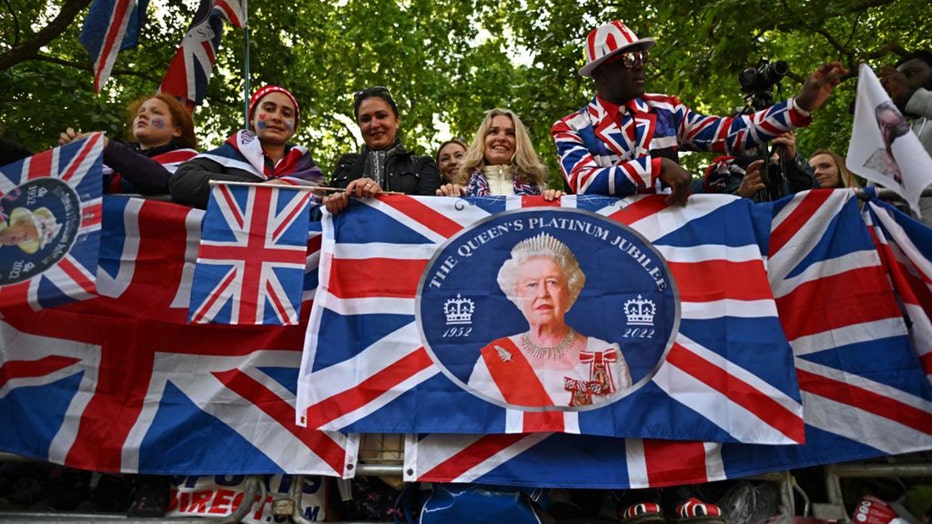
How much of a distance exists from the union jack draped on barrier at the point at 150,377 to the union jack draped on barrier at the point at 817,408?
67 centimetres

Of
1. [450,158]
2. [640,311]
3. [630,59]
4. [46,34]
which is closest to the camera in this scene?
[640,311]

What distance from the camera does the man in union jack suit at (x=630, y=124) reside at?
4320 millimetres

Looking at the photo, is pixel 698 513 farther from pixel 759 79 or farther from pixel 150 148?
pixel 150 148

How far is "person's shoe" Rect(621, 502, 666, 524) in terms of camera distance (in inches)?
140

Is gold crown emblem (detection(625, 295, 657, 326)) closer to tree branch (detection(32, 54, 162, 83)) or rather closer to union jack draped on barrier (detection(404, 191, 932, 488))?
union jack draped on barrier (detection(404, 191, 932, 488))

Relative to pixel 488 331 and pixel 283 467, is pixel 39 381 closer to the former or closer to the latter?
pixel 283 467

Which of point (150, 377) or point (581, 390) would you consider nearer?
point (581, 390)

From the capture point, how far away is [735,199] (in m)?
4.10

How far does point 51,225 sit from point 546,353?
249cm

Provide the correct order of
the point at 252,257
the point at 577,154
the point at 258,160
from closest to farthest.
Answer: the point at 252,257
the point at 577,154
the point at 258,160

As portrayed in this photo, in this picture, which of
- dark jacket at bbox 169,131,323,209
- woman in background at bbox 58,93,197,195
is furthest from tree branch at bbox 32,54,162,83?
dark jacket at bbox 169,131,323,209

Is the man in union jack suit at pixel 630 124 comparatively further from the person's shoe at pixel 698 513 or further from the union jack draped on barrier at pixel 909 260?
the person's shoe at pixel 698 513

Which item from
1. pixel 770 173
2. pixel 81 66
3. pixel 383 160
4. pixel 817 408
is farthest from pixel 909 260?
pixel 81 66

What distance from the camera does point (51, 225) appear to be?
4027 mm
